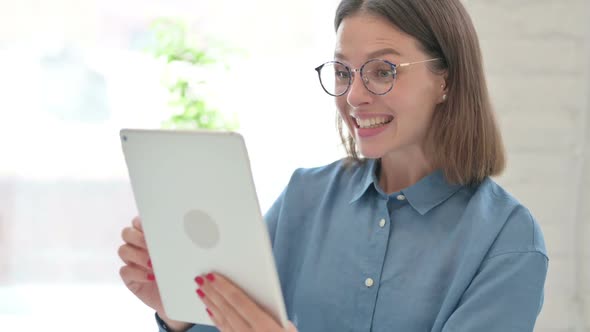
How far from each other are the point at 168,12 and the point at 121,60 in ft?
0.74

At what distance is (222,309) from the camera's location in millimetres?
1106

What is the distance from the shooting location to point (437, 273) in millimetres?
1261

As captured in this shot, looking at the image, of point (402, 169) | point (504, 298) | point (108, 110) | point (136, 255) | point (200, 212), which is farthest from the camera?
point (108, 110)

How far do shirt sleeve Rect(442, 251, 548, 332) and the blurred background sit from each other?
1.27m

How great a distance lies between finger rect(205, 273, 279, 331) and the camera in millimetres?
1062

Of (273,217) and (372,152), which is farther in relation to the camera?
(273,217)

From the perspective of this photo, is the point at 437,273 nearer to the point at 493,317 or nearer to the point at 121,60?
the point at 493,317

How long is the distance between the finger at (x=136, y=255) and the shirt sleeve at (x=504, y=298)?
1.64 ft

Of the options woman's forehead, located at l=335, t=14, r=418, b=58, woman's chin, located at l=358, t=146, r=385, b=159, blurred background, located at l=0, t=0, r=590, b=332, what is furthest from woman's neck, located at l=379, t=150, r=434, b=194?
blurred background, located at l=0, t=0, r=590, b=332

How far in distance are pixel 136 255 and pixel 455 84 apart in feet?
2.03

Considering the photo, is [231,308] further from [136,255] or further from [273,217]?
[273,217]

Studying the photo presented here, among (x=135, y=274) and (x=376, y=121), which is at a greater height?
(x=376, y=121)

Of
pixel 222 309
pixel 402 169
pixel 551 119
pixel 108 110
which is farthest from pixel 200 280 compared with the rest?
pixel 108 110

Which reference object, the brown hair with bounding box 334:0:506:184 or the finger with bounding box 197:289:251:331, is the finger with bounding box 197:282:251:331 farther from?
the brown hair with bounding box 334:0:506:184
